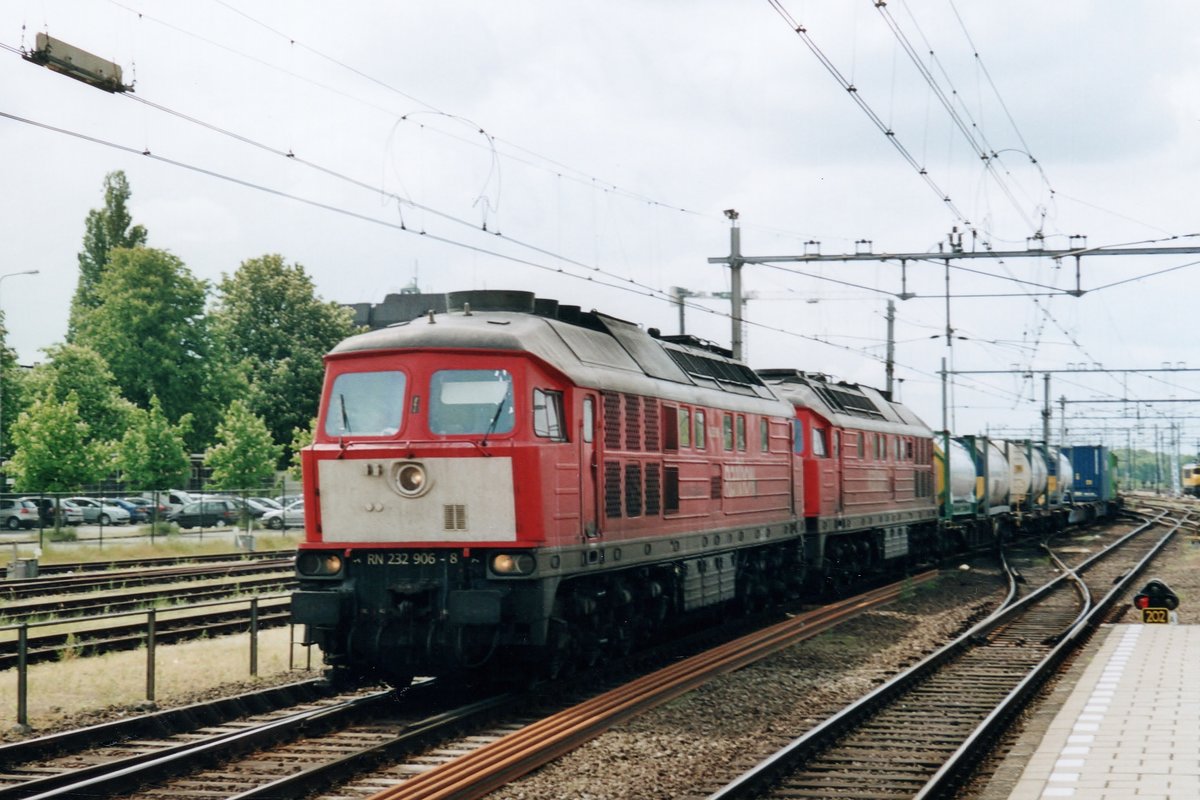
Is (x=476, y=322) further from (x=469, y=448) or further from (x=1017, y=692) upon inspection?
(x=1017, y=692)

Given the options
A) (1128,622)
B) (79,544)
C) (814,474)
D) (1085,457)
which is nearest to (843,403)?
(814,474)

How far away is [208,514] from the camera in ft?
174

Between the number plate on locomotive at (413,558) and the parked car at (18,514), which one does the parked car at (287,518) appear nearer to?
the parked car at (18,514)

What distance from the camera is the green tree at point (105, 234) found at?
80688 mm

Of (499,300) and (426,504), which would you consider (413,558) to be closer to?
(426,504)

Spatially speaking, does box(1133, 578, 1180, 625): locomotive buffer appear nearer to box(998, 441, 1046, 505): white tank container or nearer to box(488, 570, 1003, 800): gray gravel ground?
box(488, 570, 1003, 800): gray gravel ground

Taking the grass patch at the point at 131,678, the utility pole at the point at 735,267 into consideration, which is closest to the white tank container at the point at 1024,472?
the utility pole at the point at 735,267

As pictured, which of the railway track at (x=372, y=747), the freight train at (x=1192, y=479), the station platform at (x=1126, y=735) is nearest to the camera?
the station platform at (x=1126, y=735)

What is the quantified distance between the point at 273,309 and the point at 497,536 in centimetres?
6269

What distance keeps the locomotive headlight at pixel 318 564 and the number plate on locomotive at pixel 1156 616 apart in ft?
42.0

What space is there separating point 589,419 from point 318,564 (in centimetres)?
320

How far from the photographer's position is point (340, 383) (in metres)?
14.6

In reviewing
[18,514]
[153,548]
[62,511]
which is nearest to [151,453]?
[62,511]

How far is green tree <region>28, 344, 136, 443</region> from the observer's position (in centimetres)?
5938
